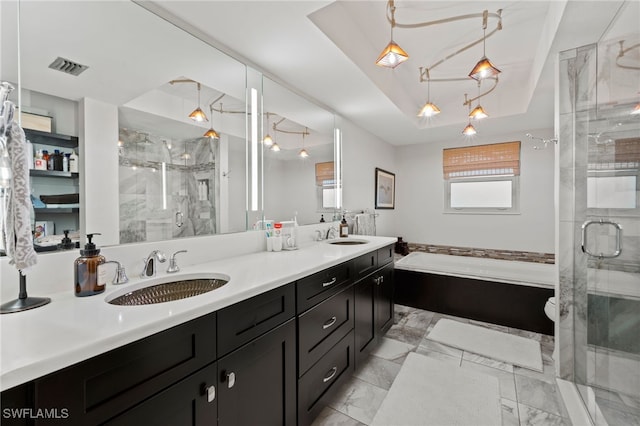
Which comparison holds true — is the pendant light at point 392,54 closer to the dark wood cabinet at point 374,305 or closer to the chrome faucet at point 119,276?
the dark wood cabinet at point 374,305

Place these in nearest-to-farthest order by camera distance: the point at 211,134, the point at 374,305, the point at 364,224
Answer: the point at 211,134 < the point at 374,305 < the point at 364,224

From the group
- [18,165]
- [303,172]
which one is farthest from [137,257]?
[303,172]

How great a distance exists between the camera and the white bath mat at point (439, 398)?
154 cm

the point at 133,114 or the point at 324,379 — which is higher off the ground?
the point at 133,114

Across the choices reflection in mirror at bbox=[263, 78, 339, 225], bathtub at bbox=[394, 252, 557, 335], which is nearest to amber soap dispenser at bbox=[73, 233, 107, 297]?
reflection in mirror at bbox=[263, 78, 339, 225]

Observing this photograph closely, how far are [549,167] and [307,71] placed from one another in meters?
3.61

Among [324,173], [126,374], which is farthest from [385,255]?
[126,374]

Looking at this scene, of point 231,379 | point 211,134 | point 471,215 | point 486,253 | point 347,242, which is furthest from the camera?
point 471,215

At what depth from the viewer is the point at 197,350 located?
858 mm

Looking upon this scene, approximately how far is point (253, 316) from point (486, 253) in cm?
401

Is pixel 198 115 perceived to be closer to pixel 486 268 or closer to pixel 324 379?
pixel 324 379

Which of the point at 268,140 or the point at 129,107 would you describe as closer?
the point at 129,107

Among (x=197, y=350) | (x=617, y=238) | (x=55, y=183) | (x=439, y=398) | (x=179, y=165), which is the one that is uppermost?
(x=179, y=165)

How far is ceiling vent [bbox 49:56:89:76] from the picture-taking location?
1.08m
